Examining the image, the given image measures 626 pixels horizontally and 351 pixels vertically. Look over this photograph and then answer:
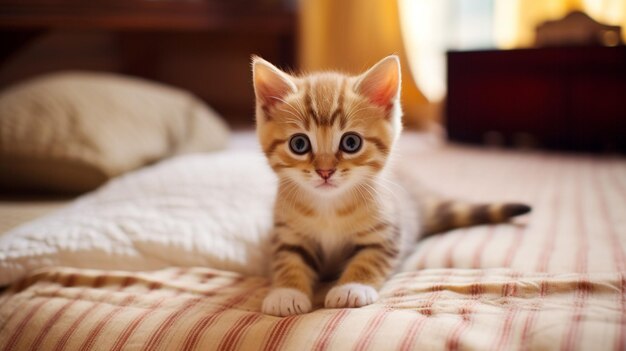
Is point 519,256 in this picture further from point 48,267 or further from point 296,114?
point 48,267

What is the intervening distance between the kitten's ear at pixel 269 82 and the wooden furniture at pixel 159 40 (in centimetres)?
156

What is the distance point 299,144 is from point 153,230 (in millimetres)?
366

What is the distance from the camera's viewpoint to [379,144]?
3.13ft

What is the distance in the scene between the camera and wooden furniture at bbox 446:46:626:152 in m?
2.11

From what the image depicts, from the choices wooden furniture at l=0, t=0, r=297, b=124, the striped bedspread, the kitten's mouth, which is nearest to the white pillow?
the striped bedspread

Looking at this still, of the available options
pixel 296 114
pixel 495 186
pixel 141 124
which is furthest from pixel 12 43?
pixel 495 186

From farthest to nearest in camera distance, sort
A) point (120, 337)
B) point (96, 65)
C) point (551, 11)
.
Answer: point (96, 65), point (551, 11), point (120, 337)

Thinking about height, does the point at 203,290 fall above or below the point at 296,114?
below

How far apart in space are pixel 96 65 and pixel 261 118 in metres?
1.96

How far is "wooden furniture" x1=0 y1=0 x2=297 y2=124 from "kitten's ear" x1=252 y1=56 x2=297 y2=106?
156cm

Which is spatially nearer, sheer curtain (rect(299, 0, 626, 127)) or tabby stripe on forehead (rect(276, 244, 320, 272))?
tabby stripe on forehead (rect(276, 244, 320, 272))

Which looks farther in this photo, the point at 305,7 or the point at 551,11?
the point at 305,7

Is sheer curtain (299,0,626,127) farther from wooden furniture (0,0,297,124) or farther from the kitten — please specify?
the kitten

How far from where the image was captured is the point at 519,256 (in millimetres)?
947
